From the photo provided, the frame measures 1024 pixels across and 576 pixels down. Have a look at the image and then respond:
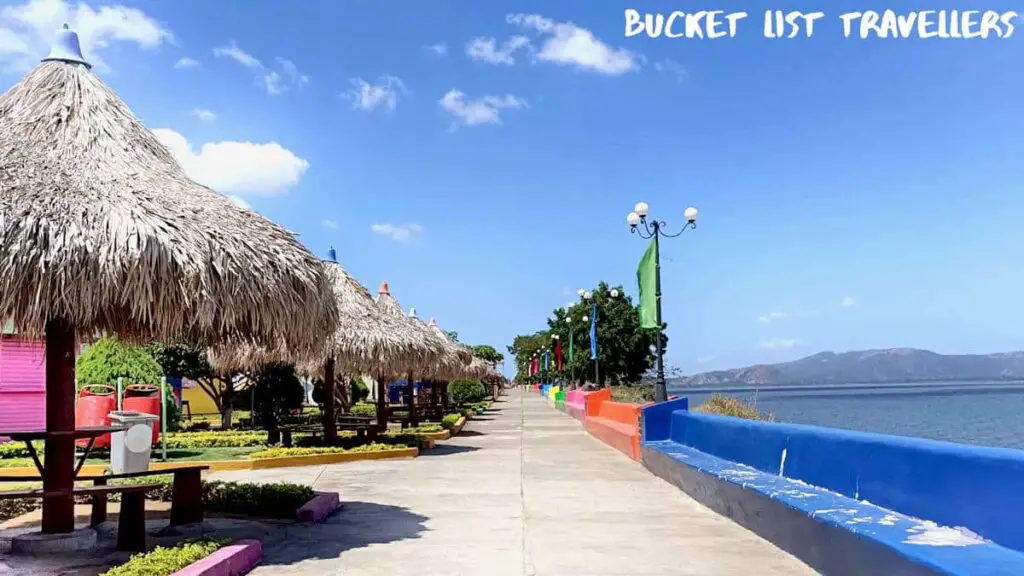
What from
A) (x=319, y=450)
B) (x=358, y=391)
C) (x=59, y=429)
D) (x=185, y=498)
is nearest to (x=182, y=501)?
(x=185, y=498)

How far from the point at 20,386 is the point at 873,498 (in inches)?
776

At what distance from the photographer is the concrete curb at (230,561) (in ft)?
21.0

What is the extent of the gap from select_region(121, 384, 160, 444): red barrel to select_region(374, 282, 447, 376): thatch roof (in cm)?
518

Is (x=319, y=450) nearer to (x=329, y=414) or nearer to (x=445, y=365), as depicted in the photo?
(x=329, y=414)

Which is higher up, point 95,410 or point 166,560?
point 95,410

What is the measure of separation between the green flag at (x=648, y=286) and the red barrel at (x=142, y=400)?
31.3 ft

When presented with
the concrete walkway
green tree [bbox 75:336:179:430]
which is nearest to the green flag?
the concrete walkway

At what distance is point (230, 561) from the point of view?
6816 millimetres

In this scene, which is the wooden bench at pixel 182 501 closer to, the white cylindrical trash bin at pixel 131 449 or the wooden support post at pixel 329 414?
the white cylindrical trash bin at pixel 131 449

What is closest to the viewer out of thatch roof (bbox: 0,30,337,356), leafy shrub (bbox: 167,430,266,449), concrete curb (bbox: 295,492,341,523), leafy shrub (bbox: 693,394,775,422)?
thatch roof (bbox: 0,30,337,356)

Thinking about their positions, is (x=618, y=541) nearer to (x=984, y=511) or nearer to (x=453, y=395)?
(x=984, y=511)

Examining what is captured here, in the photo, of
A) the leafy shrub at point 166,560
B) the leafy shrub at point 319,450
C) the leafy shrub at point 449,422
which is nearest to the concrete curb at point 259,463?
the leafy shrub at point 319,450

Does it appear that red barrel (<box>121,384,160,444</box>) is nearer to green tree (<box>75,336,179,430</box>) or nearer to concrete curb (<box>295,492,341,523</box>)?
green tree (<box>75,336,179,430</box>)

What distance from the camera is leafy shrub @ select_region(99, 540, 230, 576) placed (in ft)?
20.7
